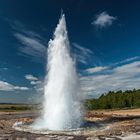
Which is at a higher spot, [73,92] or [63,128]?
[73,92]

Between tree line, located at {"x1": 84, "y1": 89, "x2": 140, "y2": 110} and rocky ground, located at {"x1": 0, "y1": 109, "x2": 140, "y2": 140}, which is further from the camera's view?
tree line, located at {"x1": 84, "y1": 89, "x2": 140, "y2": 110}

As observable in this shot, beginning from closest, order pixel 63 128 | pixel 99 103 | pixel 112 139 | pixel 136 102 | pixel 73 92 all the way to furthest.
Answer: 1. pixel 112 139
2. pixel 63 128
3. pixel 73 92
4. pixel 136 102
5. pixel 99 103

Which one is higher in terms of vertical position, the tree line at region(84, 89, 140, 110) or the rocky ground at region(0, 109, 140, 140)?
the tree line at region(84, 89, 140, 110)

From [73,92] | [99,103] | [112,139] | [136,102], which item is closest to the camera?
[112,139]

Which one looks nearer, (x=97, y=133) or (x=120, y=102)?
(x=97, y=133)

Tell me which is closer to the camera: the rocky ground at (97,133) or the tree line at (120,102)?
the rocky ground at (97,133)

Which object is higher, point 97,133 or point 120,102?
point 120,102

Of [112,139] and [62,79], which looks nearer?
[112,139]

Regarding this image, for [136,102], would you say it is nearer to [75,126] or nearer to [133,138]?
[75,126]

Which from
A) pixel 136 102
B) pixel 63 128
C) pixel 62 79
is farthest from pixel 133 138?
pixel 136 102

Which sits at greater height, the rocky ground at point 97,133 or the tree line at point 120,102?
the tree line at point 120,102

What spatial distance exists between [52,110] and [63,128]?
3.59m

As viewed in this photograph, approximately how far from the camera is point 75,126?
133ft

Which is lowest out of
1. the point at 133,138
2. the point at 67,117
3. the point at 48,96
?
the point at 133,138
